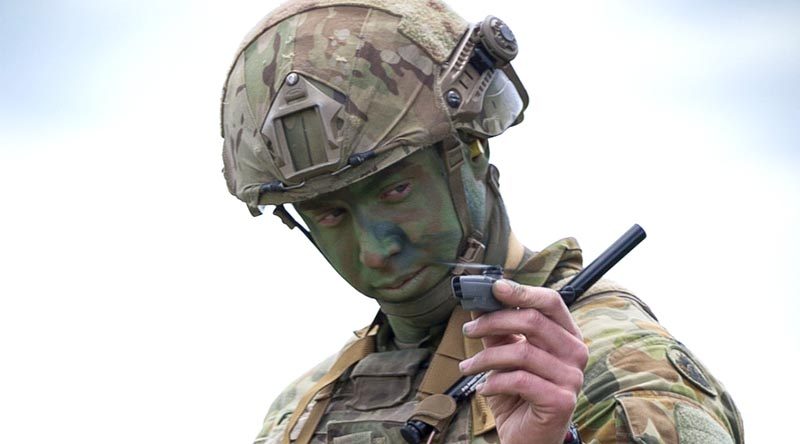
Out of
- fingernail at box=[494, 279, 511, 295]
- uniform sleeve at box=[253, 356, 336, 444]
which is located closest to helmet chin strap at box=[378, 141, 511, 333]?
uniform sleeve at box=[253, 356, 336, 444]

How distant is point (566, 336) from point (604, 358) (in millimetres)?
1202

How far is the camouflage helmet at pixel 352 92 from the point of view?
28.9ft

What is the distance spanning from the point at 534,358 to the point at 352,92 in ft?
7.00

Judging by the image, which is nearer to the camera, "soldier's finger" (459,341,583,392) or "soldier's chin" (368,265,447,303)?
"soldier's finger" (459,341,583,392)

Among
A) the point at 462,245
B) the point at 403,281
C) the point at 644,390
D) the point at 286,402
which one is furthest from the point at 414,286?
the point at 286,402

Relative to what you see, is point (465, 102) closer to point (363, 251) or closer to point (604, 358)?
point (363, 251)

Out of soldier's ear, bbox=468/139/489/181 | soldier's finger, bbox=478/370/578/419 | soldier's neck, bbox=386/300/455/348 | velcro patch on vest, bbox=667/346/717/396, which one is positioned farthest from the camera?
soldier's neck, bbox=386/300/455/348

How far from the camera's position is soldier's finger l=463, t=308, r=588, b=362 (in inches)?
281

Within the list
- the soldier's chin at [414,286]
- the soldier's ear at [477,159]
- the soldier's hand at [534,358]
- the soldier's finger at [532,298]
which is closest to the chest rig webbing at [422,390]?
the soldier's chin at [414,286]

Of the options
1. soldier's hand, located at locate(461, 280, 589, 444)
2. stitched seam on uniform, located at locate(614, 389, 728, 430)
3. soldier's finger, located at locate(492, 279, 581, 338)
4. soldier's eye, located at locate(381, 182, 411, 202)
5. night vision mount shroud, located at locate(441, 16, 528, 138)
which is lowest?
stitched seam on uniform, located at locate(614, 389, 728, 430)

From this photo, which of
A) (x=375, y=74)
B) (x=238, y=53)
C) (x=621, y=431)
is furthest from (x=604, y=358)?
(x=238, y=53)

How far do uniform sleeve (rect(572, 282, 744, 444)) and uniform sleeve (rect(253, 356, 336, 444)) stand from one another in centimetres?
207

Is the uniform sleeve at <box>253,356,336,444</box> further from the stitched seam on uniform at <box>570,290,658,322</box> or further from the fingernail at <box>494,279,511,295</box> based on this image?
the fingernail at <box>494,279,511,295</box>

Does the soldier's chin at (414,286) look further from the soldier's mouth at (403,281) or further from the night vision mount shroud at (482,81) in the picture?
the night vision mount shroud at (482,81)
